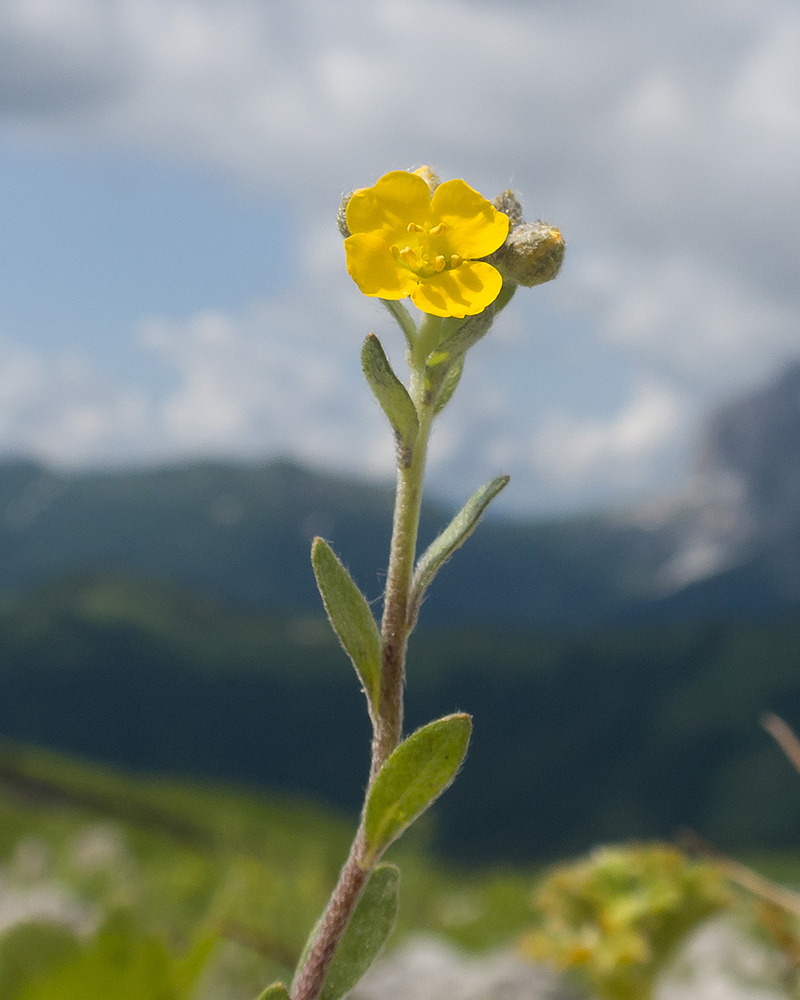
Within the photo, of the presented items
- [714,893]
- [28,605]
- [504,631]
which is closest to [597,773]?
[504,631]

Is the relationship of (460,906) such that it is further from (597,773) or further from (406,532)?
(597,773)

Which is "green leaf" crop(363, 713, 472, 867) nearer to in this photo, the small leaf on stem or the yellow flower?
the small leaf on stem

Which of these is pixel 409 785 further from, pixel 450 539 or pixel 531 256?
pixel 531 256

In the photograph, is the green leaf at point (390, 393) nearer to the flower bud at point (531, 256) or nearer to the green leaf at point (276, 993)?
the flower bud at point (531, 256)

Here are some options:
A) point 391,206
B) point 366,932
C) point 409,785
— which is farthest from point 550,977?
point 391,206

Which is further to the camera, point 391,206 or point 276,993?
point 391,206

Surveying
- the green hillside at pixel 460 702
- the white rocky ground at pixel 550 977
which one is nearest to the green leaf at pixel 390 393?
the white rocky ground at pixel 550 977
